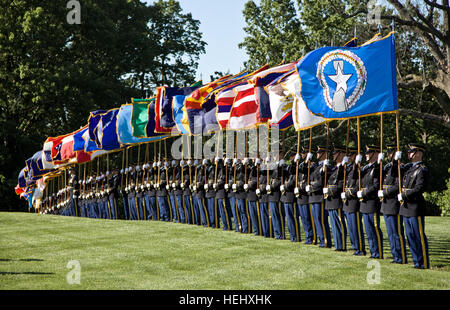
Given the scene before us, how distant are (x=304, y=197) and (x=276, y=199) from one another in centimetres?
94

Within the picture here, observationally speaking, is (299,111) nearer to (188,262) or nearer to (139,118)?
(188,262)

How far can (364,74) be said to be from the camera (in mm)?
10312

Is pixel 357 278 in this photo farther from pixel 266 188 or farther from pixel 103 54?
pixel 103 54

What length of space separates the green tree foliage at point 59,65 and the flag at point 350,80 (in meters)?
22.6

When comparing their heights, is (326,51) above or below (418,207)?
above

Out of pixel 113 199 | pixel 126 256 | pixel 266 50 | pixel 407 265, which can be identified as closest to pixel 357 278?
pixel 407 265

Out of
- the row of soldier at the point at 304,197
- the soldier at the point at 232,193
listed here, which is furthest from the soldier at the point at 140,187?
the soldier at the point at 232,193

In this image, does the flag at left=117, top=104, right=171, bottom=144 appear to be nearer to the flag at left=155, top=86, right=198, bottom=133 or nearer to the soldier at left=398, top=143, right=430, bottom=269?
the flag at left=155, top=86, right=198, bottom=133

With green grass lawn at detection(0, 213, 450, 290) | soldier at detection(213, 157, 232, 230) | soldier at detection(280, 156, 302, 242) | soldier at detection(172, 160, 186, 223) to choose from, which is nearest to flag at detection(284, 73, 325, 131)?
soldier at detection(280, 156, 302, 242)

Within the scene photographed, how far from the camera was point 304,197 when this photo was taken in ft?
39.1

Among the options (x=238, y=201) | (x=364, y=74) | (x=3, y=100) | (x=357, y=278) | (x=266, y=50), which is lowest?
(x=357, y=278)

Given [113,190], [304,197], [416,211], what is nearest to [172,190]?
[113,190]

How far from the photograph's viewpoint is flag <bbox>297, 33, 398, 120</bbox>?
33.0 ft

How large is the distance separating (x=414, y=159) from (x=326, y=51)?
291cm
